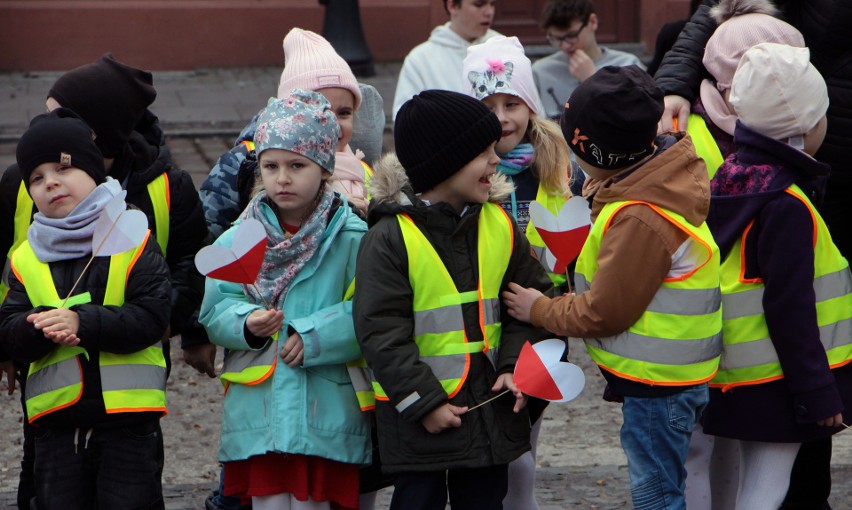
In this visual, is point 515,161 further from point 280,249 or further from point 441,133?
point 280,249

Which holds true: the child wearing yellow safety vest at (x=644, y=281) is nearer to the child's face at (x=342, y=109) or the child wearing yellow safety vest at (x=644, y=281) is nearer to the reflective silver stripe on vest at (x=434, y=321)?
the reflective silver stripe on vest at (x=434, y=321)

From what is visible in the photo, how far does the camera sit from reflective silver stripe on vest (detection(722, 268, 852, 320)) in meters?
3.73

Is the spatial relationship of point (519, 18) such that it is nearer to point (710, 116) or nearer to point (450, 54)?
point (450, 54)

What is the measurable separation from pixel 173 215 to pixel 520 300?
1.23m

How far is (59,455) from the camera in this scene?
3764mm

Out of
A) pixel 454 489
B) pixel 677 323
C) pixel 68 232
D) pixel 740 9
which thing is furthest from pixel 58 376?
pixel 740 9

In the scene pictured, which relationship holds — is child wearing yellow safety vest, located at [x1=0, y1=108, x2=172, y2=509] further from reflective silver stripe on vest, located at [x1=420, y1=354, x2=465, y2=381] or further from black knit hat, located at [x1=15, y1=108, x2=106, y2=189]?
reflective silver stripe on vest, located at [x1=420, y1=354, x2=465, y2=381]

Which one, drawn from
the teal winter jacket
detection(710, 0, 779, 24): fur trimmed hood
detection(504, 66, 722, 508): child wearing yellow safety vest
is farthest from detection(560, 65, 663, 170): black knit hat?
detection(710, 0, 779, 24): fur trimmed hood

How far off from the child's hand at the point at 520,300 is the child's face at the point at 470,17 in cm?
333

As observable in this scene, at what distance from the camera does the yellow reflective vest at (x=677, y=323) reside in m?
3.54

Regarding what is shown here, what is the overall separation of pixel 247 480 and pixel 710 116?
6.11 feet

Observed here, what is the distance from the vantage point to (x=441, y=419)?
11.5 feet

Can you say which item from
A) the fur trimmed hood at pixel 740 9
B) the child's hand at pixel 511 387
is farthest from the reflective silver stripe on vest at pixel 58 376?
the fur trimmed hood at pixel 740 9

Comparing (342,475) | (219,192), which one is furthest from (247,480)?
(219,192)
